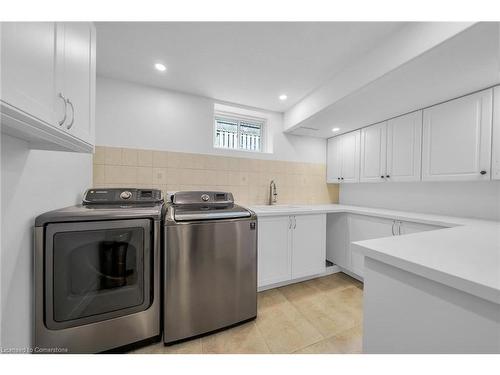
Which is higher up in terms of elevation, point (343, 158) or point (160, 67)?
point (160, 67)

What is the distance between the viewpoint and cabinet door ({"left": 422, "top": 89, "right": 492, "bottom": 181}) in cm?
154

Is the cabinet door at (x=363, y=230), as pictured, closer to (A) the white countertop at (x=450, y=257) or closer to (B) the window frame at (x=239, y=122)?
(A) the white countertop at (x=450, y=257)

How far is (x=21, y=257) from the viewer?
95 centimetres

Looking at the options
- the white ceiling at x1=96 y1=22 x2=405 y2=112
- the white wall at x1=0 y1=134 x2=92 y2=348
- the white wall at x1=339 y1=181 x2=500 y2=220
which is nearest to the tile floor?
the white wall at x1=0 y1=134 x2=92 y2=348

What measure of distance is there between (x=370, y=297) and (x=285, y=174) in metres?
2.12

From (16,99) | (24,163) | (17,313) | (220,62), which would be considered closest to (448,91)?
(220,62)

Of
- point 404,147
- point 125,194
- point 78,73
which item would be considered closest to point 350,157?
point 404,147

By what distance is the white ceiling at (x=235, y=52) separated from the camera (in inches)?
51.3

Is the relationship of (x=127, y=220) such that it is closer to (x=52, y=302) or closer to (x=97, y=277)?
(x=97, y=277)

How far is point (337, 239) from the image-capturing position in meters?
2.50

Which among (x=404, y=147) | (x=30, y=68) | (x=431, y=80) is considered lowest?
(x=30, y=68)

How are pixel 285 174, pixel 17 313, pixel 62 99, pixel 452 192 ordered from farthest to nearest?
pixel 285 174, pixel 452 192, pixel 17 313, pixel 62 99

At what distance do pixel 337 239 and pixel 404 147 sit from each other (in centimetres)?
136

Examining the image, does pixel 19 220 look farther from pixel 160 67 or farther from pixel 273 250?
pixel 273 250
